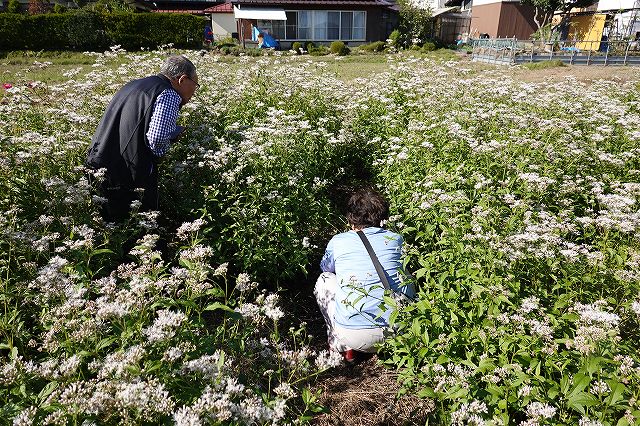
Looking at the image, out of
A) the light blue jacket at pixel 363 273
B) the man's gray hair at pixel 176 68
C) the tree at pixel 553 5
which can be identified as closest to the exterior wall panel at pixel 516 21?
the tree at pixel 553 5

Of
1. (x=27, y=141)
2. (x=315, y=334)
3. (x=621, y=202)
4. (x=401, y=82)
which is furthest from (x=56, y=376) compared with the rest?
(x=401, y=82)

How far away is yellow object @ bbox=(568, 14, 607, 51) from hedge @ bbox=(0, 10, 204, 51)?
95.6ft

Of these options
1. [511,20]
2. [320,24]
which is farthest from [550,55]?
[320,24]

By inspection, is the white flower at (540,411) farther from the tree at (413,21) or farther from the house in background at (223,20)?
the house in background at (223,20)

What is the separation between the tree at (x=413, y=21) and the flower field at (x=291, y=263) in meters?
33.0

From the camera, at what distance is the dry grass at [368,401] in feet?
10.7

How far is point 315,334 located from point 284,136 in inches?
98.4

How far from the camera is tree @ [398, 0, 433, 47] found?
37.8 meters

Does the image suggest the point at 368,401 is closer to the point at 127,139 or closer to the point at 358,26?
the point at 127,139

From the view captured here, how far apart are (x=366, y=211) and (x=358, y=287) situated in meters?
1.17

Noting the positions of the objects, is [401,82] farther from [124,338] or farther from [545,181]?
[124,338]

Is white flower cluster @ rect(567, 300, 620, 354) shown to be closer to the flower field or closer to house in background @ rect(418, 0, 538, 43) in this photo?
the flower field

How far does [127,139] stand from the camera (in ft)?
14.1

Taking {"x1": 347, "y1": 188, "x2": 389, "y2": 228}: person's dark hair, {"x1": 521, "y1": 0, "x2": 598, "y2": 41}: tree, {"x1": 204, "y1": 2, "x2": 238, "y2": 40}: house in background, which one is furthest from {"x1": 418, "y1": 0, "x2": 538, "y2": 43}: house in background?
{"x1": 347, "y1": 188, "x2": 389, "y2": 228}: person's dark hair
